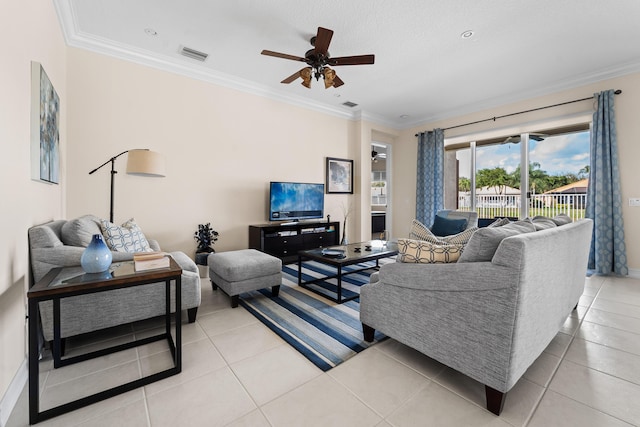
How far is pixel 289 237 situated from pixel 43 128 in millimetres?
3021

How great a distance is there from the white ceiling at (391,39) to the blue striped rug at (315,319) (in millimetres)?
2838

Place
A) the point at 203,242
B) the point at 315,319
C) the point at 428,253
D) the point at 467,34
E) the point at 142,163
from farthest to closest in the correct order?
the point at 203,242 < the point at 467,34 < the point at 142,163 < the point at 315,319 < the point at 428,253

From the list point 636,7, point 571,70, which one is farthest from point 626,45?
point 636,7

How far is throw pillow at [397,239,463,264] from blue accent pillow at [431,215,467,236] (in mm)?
2695

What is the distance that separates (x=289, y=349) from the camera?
76.8 inches

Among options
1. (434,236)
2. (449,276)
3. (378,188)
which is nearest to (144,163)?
→ (434,236)

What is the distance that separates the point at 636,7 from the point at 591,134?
1.93m

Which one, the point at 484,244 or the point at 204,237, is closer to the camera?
the point at 484,244

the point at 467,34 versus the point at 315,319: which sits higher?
the point at 467,34

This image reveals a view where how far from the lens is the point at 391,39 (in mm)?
3109

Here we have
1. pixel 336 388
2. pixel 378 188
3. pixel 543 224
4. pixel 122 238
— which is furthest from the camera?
pixel 378 188

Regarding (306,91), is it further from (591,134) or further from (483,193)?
(591,134)

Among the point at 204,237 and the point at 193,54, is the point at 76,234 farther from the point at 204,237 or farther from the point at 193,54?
the point at 193,54

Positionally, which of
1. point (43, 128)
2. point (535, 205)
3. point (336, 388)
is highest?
point (43, 128)
